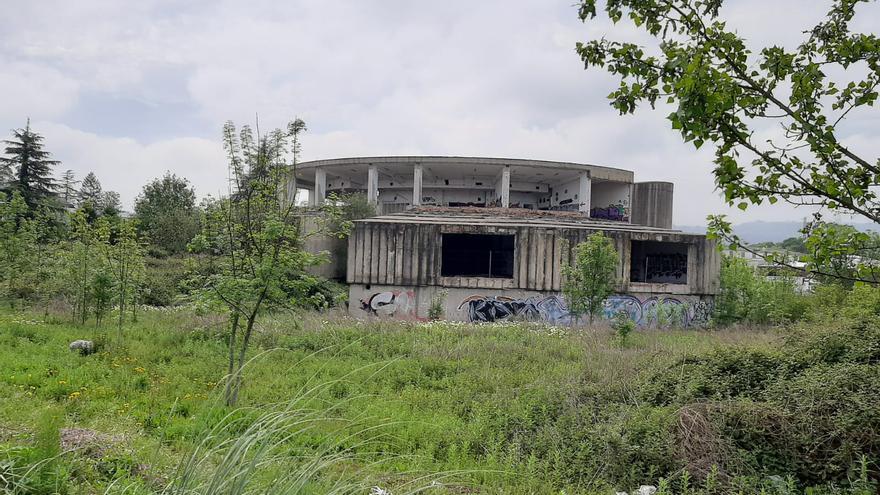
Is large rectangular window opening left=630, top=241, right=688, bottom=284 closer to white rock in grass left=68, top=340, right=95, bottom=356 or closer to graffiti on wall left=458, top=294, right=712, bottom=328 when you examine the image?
graffiti on wall left=458, top=294, right=712, bottom=328

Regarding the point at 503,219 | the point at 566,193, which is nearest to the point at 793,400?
the point at 503,219

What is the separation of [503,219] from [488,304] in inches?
189

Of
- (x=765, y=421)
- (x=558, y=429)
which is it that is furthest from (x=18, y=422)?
(x=765, y=421)

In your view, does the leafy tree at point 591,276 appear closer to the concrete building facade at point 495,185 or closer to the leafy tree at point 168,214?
the concrete building facade at point 495,185

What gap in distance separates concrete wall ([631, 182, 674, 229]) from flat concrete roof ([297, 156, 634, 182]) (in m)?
1.37

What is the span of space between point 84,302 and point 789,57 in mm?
14976

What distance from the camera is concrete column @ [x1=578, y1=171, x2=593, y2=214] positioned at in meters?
31.2

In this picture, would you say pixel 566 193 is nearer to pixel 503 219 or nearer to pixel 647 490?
pixel 503 219

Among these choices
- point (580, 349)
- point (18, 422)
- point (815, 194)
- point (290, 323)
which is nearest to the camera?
point (815, 194)

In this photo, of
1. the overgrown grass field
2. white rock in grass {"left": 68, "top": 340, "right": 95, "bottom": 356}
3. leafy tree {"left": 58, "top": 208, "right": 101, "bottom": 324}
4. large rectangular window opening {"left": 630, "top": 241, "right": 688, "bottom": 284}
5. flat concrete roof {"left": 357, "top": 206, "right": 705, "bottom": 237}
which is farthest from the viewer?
large rectangular window opening {"left": 630, "top": 241, "right": 688, "bottom": 284}

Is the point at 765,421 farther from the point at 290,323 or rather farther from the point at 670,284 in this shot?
the point at 670,284

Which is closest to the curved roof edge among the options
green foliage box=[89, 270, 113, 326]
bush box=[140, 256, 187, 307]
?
bush box=[140, 256, 187, 307]

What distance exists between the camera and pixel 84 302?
42.2ft

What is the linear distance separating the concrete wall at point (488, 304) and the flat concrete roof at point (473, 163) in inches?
Result: 453
